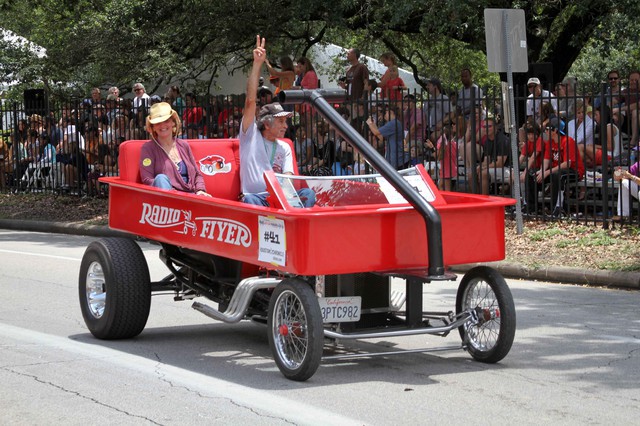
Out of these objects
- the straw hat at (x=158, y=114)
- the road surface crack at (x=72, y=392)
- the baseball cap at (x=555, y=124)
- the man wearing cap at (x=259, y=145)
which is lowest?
the road surface crack at (x=72, y=392)

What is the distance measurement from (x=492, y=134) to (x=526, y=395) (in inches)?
374

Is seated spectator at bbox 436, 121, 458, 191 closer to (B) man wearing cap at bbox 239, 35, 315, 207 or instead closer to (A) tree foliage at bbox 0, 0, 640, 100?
(A) tree foliage at bbox 0, 0, 640, 100

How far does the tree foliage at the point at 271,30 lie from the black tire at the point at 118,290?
10955mm

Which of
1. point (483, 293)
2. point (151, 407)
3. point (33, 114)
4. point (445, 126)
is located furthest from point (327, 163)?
point (151, 407)

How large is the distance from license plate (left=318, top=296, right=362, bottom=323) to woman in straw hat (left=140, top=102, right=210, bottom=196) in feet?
6.14

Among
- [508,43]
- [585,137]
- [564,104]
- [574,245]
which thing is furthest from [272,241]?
[564,104]

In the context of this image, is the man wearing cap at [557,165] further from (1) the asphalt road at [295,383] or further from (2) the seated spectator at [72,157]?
(2) the seated spectator at [72,157]

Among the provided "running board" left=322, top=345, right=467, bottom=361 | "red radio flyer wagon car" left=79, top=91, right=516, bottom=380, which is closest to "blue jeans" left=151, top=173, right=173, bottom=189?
"red radio flyer wagon car" left=79, top=91, right=516, bottom=380

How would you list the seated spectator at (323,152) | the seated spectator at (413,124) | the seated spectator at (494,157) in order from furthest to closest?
the seated spectator at (323,152)
the seated spectator at (413,124)
the seated spectator at (494,157)

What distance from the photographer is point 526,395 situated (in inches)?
266

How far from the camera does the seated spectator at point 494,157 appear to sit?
15785 mm

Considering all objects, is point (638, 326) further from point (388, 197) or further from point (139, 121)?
point (139, 121)

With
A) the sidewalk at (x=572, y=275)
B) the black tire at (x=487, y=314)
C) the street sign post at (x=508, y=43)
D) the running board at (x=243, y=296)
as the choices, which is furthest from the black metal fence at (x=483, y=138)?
the running board at (x=243, y=296)

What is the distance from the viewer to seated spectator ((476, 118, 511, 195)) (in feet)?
51.8
